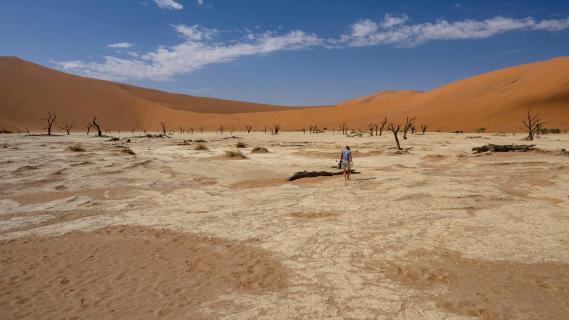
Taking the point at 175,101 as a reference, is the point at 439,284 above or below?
below

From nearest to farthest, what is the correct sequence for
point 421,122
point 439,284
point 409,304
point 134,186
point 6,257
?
point 409,304
point 439,284
point 6,257
point 134,186
point 421,122

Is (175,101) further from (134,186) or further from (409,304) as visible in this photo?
(409,304)

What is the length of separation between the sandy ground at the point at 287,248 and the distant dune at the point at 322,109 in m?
42.4

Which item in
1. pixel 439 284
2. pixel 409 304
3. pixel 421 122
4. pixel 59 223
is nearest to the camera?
pixel 409 304

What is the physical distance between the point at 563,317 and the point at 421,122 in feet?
190

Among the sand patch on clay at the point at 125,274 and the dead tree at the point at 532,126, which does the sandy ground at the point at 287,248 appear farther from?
the dead tree at the point at 532,126

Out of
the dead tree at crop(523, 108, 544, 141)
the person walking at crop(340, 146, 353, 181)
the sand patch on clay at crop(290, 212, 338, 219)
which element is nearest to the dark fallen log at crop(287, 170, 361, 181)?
the person walking at crop(340, 146, 353, 181)

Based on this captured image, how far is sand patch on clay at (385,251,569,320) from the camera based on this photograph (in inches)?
176

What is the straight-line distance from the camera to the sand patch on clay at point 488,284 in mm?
4461

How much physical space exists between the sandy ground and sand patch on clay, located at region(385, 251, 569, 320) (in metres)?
0.02

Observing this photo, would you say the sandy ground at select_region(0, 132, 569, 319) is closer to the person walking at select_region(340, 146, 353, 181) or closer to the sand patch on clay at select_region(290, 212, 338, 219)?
the sand patch on clay at select_region(290, 212, 338, 219)

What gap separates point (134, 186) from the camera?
12.1 meters

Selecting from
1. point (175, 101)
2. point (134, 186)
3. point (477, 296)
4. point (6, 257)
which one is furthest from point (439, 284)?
point (175, 101)

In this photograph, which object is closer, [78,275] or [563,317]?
[563,317]
